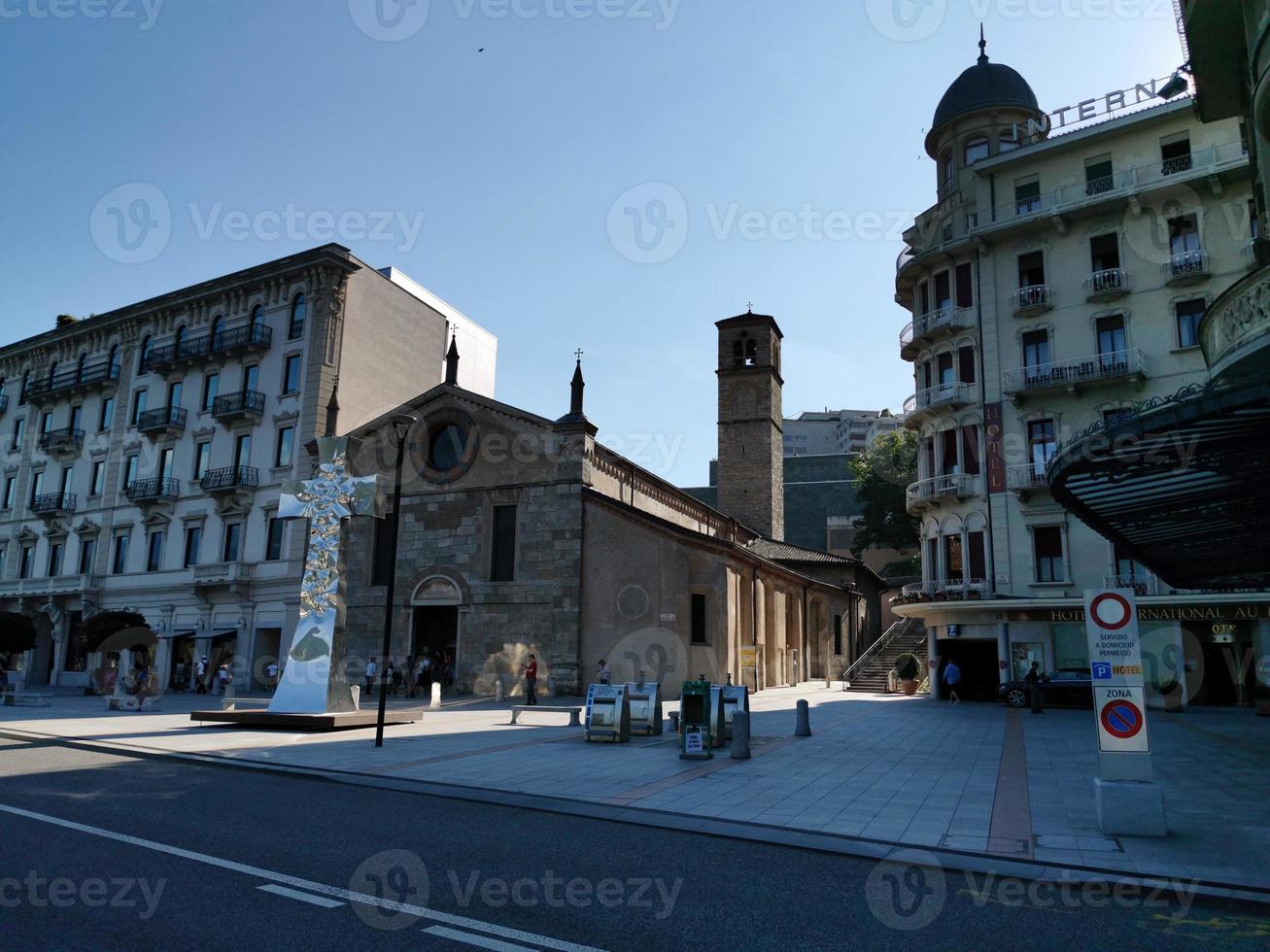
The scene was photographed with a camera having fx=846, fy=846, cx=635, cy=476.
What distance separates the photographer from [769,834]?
9.34 meters

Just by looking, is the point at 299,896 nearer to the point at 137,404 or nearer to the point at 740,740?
Answer: the point at 740,740

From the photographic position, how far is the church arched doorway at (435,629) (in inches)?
1289

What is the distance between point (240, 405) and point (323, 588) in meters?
20.1

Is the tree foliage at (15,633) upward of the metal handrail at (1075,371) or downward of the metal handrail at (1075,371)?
downward

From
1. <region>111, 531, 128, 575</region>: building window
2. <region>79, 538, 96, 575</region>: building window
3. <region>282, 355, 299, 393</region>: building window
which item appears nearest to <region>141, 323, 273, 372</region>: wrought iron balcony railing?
<region>282, 355, 299, 393</region>: building window

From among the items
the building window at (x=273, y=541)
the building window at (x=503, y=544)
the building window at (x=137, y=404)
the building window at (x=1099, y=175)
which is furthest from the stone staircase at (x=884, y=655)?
the building window at (x=137, y=404)

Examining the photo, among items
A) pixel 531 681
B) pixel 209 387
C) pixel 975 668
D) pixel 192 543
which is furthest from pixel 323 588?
pixel 209 387

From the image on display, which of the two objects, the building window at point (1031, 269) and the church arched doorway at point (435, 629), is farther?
the church arched doorway at point (435, 629)

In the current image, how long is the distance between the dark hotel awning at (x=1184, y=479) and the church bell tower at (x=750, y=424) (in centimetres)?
3508

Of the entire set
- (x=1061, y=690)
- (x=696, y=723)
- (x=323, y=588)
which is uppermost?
(x=323, y=588)

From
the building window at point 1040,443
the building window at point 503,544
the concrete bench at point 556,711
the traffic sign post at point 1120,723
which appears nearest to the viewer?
the traffic sign post at point 1120,723

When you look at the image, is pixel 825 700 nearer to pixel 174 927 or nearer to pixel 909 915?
pixel 909 915

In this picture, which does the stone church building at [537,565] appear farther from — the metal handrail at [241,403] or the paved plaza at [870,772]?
A: the paved plaza at [870,772]

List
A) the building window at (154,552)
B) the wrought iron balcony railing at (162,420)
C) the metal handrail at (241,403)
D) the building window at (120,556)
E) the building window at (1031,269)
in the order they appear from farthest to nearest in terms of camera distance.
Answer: the building window at (120,556) < the wrought iron balcony railing at (162,420) < the building window at (154,552) < the metal handrail at (241,403) < the building window at (1031,269)
